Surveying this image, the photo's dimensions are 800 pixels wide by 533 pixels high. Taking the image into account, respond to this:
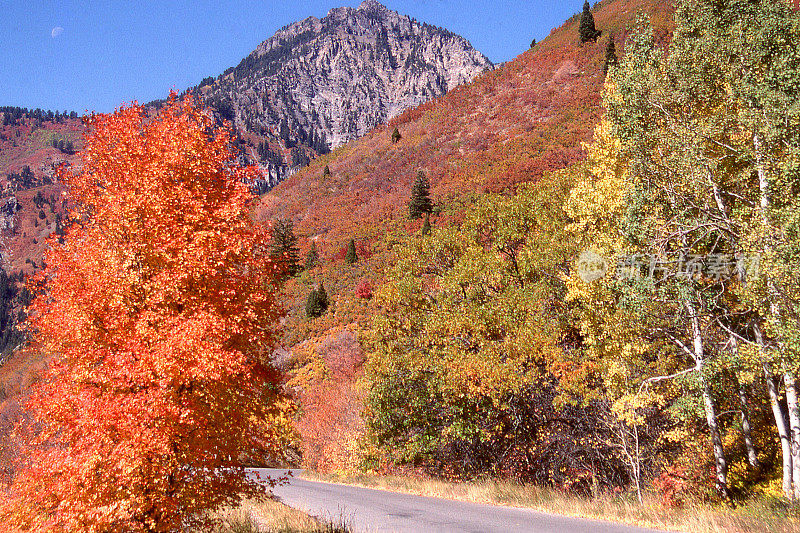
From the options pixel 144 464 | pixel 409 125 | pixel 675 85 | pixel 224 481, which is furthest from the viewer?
pixel 409 125

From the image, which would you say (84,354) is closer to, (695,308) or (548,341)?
(548,341)

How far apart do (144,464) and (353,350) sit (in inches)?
903

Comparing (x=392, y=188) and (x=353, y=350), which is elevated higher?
(x=392, y=188)

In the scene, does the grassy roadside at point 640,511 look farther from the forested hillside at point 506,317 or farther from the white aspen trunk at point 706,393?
the white aspen trunk at point 706,393

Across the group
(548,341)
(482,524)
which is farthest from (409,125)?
(482,524)

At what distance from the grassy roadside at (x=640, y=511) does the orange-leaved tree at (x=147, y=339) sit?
6.38 meters

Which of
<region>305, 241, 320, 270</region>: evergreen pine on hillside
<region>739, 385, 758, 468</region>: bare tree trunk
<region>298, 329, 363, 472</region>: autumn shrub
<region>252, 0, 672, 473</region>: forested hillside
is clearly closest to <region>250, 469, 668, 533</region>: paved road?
<region>252, 0, 672, 473</region>: forested hillside

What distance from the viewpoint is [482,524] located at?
9.20m

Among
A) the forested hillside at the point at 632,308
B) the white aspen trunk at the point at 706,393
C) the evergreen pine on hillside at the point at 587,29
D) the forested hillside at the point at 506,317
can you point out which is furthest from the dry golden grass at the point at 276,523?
the evergreen pine on hillside at the point at 587,29

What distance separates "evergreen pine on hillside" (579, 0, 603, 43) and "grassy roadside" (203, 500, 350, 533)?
2646 inches

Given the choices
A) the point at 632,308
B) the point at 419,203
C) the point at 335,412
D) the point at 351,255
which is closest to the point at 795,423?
the point at 632,308

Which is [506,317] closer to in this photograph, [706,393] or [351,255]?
[706,393]

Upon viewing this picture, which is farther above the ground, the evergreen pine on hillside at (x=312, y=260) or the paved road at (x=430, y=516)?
the evergreen pine on hillside at (x=312, y=260)

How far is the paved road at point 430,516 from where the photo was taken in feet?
28.3
